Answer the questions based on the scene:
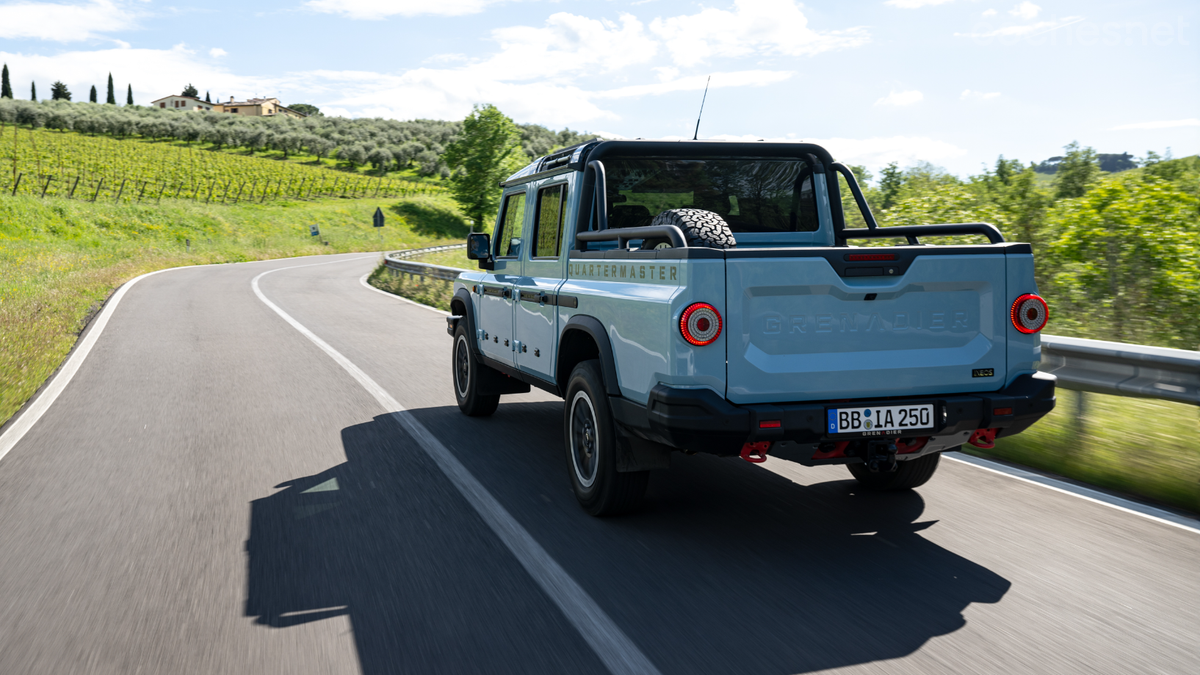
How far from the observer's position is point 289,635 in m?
3.35

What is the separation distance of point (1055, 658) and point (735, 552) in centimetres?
150

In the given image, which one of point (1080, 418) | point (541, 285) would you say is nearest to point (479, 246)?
point (541, 285)

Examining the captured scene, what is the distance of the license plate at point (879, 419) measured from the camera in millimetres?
3990

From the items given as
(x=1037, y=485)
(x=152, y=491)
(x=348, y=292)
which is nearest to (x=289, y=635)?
(x=152, y=491)

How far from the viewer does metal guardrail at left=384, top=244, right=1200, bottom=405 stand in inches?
200

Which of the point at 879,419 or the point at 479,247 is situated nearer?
the point at 879,419

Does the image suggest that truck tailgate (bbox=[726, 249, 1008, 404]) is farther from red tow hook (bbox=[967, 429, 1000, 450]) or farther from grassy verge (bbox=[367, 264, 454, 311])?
grassy verge (bbox=[367, 264, 454, 311])

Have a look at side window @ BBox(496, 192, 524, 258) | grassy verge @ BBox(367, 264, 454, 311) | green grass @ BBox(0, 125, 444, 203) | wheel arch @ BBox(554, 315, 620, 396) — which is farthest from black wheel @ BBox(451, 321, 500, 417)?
green grass @ BBox(0, 125, 444, 203)

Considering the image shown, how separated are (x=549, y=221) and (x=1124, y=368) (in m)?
3.82

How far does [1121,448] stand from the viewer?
5.56 m

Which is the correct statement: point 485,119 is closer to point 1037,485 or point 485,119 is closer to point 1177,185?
point 1177,185

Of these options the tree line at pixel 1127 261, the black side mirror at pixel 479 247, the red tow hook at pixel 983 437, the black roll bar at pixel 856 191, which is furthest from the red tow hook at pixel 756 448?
the tree line at pixel 1127 261

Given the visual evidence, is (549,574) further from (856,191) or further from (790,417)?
(856,191)

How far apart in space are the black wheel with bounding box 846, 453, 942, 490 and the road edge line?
0.69 meters
